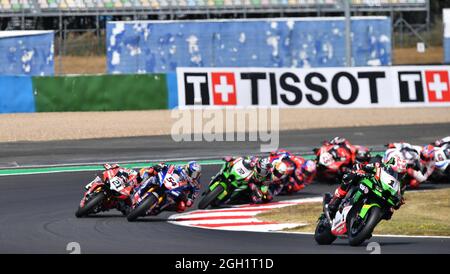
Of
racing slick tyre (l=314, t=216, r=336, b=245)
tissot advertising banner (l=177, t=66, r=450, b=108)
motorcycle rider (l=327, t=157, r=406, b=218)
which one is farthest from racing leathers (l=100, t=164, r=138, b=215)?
tissot advertising banner (l=177, t=66, r=450, b=108)

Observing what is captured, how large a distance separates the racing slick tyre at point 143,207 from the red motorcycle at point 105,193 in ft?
1.60

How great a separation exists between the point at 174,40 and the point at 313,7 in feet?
34.6

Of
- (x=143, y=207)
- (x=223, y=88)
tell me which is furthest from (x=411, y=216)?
(x=223, y=88)

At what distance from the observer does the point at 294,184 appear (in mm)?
19047

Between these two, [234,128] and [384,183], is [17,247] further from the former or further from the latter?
[234,128]

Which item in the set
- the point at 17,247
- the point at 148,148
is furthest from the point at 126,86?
the point at 17,247

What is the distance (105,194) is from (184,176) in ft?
3.71

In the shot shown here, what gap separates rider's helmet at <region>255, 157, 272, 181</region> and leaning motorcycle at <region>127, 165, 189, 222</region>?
2.01 metres

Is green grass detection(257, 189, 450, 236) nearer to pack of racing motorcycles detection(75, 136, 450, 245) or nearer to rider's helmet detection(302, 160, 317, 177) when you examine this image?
pack of racing motorcycles detection(75, 136, 450, 245)

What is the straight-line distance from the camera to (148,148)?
86.4ft

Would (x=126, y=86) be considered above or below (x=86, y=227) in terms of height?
above

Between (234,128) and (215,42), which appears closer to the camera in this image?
(234,128)

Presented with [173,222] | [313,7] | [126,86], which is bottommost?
[173,222]

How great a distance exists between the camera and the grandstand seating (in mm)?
50281
